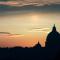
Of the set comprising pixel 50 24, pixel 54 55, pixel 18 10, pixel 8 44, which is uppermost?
pixel 18 10

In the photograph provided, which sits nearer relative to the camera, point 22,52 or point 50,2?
point 50,2

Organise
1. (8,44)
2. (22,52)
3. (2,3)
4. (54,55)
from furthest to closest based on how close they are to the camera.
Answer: (22,52), (54,55), (8,44), (2,3)

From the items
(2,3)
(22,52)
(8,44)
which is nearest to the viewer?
(2,3)

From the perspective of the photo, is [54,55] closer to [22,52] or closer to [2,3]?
[22,52]

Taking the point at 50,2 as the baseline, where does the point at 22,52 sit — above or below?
below

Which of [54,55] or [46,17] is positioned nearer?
[46,17]

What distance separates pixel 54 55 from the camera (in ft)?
9.42

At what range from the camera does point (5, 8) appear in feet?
7.39

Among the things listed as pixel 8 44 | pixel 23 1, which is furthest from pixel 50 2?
pixel 8 44

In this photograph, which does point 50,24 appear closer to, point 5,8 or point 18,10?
→ point 18,10

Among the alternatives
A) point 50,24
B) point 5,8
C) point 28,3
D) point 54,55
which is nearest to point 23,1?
point 28,3

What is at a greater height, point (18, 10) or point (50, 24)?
point (18, 10)

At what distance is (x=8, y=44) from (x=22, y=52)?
2.68 feet

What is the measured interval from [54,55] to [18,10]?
0.95m
